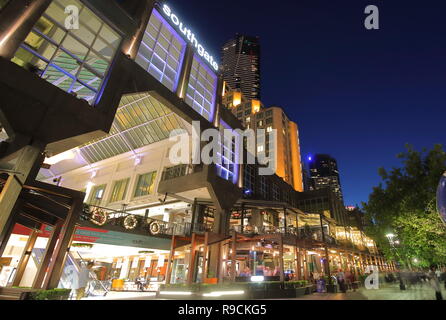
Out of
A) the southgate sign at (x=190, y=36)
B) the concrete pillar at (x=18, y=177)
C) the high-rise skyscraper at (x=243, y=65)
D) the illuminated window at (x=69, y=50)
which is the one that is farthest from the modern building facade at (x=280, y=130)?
the concrete pillar at (x=18, y=177)

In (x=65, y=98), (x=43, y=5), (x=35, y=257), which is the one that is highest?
(x=43, y=5)

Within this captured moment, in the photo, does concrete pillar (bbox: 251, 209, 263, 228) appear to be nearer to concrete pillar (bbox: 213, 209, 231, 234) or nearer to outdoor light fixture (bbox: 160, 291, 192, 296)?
concrete pillar (bbox: 213, 209, 231, 234)

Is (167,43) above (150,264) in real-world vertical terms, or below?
above

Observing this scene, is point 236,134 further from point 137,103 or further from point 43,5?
point 43,5

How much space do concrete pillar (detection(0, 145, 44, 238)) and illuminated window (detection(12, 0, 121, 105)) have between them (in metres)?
3.71

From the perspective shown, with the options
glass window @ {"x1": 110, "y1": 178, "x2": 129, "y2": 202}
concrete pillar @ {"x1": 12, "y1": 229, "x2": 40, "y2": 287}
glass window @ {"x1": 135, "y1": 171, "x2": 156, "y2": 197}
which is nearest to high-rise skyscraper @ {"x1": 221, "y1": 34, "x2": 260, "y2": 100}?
glass window @ {"x1": 110, "y1": 178, "x2": 129, "y2": 202}

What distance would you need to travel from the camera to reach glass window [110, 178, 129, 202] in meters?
28.5

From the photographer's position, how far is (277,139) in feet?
222

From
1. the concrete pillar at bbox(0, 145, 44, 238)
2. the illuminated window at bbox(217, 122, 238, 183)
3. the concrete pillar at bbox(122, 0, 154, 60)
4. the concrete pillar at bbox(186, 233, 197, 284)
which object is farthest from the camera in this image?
the illuminated window at bbox(217, 122, 238, 183)

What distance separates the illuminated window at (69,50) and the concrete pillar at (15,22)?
40 centimetres

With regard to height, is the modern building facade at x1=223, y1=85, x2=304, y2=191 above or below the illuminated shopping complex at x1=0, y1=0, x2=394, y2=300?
above
